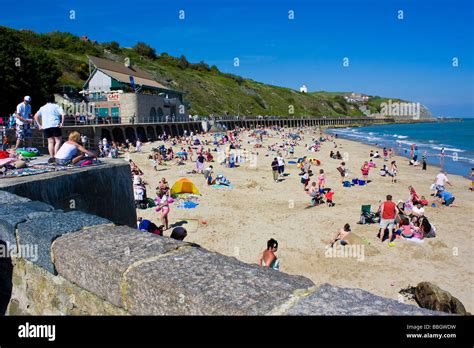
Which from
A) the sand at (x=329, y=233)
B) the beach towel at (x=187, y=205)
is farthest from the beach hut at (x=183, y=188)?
the beach towel at (x=187, y=205)

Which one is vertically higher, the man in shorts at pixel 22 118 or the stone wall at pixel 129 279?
the man in shorts at pixel 22 118

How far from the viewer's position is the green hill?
6644cm

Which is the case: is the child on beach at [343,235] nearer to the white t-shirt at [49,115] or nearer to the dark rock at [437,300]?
the dark rock at [437,300]

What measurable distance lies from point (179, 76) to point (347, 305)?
100 m

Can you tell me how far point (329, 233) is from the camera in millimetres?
11945

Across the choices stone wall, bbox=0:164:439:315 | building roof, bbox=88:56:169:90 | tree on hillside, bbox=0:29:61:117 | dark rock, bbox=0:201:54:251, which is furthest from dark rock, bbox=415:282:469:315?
building roof, bbox=88:56:169:90

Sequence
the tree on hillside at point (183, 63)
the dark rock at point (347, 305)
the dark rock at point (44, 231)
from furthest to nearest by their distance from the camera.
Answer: the tree on hillside at point (183, 63), the dark rock at point (44, 231), the dark rock at point (347, 305)

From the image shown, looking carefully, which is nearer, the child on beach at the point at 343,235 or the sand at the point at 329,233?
the sand at the point at 329,233

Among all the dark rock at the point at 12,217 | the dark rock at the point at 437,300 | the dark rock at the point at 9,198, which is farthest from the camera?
the dark rock at the point at 437,300

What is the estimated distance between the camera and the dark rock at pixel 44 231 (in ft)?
8.59

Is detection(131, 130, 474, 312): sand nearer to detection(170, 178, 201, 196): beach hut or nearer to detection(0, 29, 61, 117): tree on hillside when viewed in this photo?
detection(170, 178, 201, 196): beach hut

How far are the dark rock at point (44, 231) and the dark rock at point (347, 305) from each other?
1.82 meters

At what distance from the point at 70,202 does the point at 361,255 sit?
8.21m

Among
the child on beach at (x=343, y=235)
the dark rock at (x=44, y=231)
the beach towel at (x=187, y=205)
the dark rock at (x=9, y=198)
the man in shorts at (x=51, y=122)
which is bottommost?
the child on beach at (x=343, y=235)
